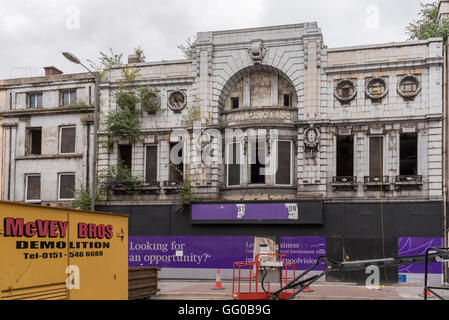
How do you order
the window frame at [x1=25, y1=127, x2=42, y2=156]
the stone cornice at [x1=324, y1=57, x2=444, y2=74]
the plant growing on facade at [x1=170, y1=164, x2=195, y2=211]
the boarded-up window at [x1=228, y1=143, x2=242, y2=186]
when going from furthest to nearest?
the window frame at [x1=25, y1=127, x2=42, y2=156] < the boarded-up window at [x1=228, y1=143, x2=242, y2=186] < the plant growing on facade at [x1=170, y1=164, x2=195, y2=211] < the stone cornice at [x1=324, y1=57, x2=444, y2=74]

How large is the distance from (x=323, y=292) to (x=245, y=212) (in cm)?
690

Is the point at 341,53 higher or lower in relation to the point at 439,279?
higher

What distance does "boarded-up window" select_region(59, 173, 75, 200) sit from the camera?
30.8 meters

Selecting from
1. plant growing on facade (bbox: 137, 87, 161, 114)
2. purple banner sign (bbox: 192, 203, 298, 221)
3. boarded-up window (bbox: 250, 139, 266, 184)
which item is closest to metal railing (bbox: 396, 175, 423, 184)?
purple banner sign (bbox: 192, 203, 298, 221)

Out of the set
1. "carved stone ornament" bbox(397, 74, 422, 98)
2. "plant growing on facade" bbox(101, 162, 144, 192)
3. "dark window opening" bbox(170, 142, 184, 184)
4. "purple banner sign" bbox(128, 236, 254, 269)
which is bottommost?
"purple banner sign" bbox(128, 236, 254, 269)

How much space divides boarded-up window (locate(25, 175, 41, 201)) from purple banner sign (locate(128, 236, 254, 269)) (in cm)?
667

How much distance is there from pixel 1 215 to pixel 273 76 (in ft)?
69.9

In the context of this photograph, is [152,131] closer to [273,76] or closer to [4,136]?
[273,76]

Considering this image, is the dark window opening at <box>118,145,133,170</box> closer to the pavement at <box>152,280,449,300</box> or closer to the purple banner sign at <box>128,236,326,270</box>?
the purple banner sign at <box>128,236,326,270</box>

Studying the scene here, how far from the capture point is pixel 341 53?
27641mm

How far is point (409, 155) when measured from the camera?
26.5 meters
